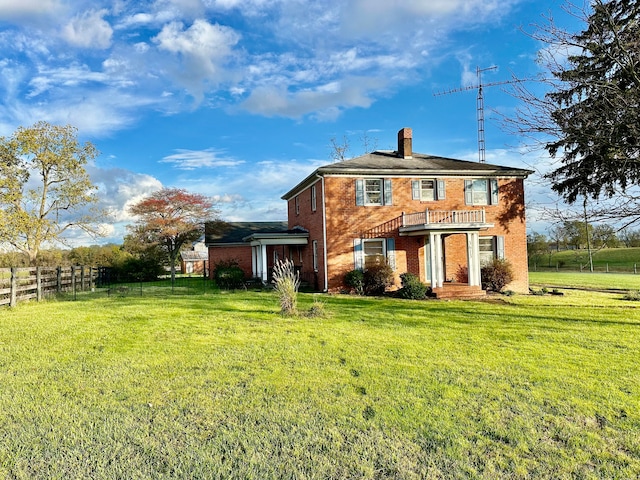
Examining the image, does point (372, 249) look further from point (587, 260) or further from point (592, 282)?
point (587, 260)

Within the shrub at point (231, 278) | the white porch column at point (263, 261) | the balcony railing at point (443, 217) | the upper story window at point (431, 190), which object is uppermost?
the upper story window at point (431, 190)

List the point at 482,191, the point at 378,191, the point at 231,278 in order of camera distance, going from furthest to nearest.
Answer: the point at 231,278 → the point at 482,191 → the point at 378,191

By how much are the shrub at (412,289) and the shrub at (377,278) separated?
103cm

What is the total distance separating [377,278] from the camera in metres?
17.8

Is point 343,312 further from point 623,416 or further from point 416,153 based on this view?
point 416,153

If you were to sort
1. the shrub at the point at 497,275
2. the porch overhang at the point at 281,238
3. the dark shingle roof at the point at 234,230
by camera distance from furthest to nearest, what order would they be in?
the dark shingle roof at the point at 234,230
the porch overhang at the point at 281,238
the shrub at the point at 497,275

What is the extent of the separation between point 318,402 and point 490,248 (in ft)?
57.5

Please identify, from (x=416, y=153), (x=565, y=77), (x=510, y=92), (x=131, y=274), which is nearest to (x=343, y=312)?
(x=510, y=92)

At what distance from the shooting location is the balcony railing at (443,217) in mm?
18203

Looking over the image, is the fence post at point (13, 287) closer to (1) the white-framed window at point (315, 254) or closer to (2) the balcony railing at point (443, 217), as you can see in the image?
(1) the white-framed window at point (315, 254)

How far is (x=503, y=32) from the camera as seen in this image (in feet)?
35.8

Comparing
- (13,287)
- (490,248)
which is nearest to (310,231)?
(490,248)

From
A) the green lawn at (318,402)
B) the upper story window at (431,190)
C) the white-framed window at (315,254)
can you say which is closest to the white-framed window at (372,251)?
the white-framed window at (315,254)

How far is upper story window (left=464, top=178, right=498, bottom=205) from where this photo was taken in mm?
19906
